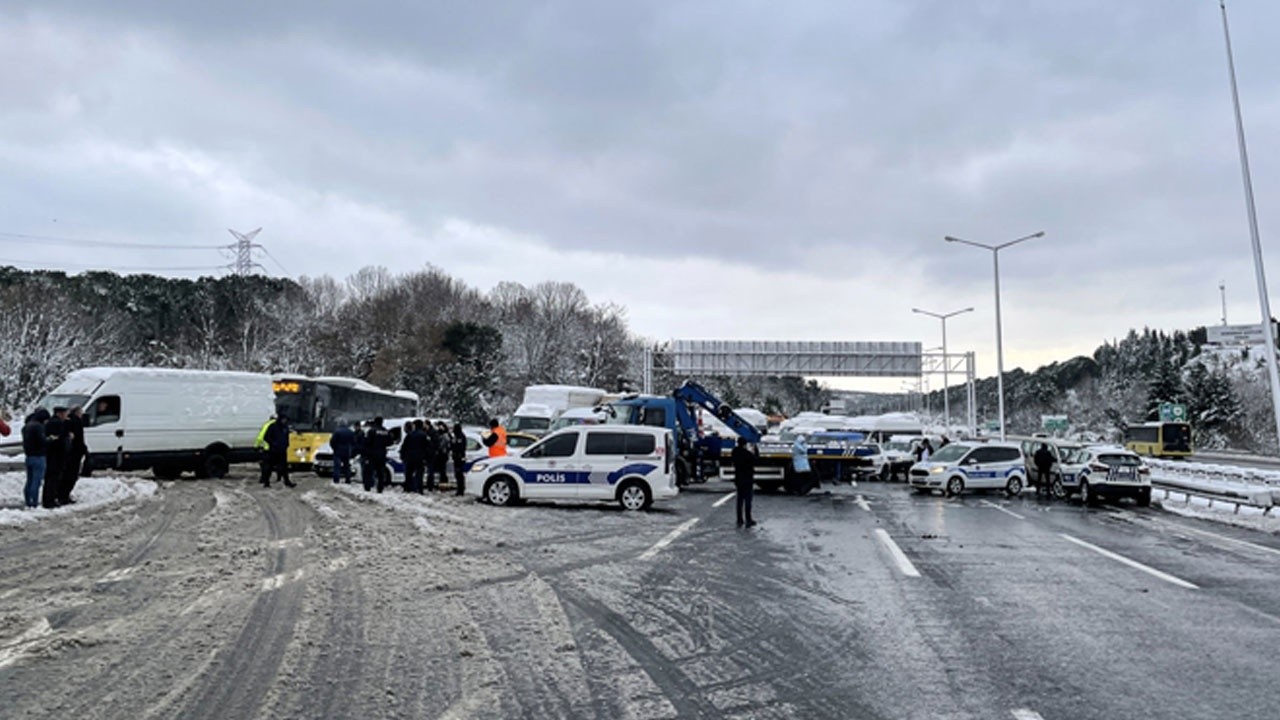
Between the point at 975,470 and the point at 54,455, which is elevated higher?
the point at 54,455

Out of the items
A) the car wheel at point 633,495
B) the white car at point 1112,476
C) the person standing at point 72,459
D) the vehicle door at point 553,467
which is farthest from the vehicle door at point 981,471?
the person standing at point 72,459

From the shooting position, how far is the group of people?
15.2 meters

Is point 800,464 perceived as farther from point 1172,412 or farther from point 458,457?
point 1172,412

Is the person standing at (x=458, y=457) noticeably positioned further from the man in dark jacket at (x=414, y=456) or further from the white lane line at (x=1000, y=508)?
the white lane line at (x=1000, y=508)

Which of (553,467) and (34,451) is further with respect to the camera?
(553,467)

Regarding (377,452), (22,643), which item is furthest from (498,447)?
(22,643)

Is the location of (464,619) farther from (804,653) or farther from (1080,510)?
(1080,510)

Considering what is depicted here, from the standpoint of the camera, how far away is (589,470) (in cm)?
1925

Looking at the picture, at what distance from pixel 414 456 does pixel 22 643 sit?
15.2 m

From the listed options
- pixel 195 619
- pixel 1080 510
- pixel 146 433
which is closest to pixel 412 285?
pixel 146 433

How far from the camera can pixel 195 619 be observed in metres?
7.79

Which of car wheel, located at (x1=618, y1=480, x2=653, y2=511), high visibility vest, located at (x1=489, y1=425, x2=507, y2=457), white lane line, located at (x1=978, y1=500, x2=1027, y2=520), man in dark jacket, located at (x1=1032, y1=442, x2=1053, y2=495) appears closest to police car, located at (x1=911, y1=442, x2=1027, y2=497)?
man in dark jacket, located at (x1=1032, y1=442, x2=1053, y2=495)

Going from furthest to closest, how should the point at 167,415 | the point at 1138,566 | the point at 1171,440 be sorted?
the point at 1171,440, the point at 167,415, the point at 1138,566

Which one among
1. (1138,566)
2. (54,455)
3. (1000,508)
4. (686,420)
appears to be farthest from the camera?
(686,420)
